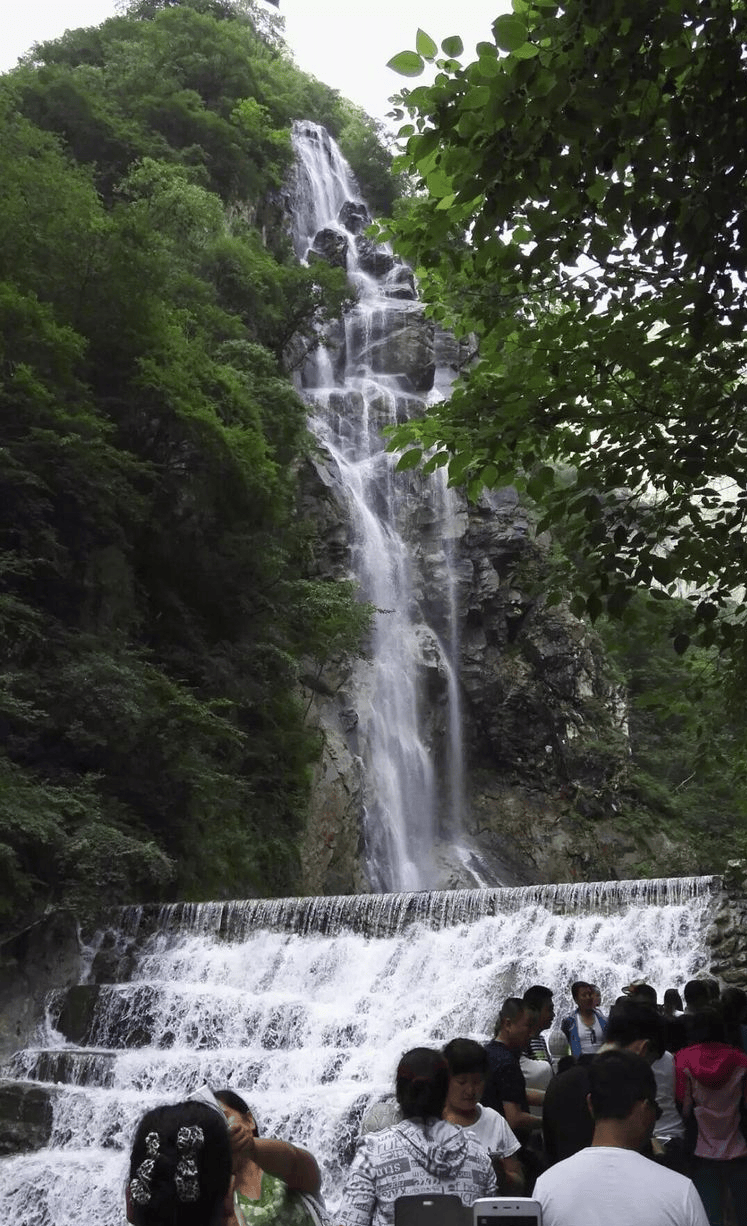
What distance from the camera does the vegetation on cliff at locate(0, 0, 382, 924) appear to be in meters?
14.9

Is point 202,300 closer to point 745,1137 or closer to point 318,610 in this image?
point 318,610

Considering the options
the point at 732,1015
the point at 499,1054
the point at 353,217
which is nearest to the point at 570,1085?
the point at 499,1054

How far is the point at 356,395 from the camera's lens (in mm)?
29578

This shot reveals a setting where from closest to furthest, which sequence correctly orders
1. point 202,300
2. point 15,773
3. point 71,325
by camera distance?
point 15,773
point 71,325
point 202,300

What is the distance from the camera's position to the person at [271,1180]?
2582 mm

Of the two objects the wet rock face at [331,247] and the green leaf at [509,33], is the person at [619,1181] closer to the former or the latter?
the green leaf at [509,33]

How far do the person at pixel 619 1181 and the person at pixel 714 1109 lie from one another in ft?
8.18

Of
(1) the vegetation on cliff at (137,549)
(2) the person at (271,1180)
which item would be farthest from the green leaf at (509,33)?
(1) the vegetation on cliff at (137,549)

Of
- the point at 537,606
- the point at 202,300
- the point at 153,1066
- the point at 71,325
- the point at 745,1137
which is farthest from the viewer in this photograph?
the point at 537,606

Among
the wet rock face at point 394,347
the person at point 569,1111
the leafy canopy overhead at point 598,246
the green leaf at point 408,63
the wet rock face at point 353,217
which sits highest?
the wet rock face at point 353,217

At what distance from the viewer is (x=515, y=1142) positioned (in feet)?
11.6

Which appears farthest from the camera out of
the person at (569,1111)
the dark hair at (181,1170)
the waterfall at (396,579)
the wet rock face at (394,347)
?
the wet rock face at (394,347)

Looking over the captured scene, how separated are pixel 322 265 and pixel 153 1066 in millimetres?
19910

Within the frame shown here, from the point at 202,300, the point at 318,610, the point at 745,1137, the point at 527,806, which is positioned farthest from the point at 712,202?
the point at 527,806
